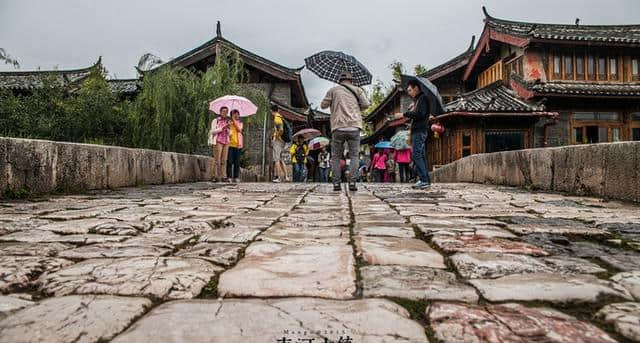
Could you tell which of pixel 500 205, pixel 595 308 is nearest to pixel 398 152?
pixel 500 205

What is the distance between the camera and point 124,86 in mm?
18719

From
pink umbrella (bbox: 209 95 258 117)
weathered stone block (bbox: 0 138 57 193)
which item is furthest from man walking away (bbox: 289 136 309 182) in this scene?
weathered stone block (bbox: 0 138 57 193)

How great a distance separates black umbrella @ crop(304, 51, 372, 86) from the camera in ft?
23.8

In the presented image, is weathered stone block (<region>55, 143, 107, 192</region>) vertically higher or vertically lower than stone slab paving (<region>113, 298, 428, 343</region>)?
higher

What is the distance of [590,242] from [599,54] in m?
15.7

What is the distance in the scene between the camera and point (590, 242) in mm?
2270

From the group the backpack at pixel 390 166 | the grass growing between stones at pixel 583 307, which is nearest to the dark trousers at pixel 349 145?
the grass growing between stones at pixel 583 307

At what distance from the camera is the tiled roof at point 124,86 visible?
57.0ft

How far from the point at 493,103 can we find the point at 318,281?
14.4 meters

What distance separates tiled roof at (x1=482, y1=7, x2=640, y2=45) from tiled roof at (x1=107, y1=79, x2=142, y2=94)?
545 inches

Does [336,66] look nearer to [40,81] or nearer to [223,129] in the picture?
[223,129]

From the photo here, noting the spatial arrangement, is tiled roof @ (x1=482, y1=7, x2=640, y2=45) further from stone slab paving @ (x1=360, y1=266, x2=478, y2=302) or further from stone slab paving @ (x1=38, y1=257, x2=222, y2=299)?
stone slab paving @ (x1=38, y1=257, x2=222, y2=299)

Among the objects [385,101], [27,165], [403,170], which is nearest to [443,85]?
[385,101]

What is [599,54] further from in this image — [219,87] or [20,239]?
[20,239]
